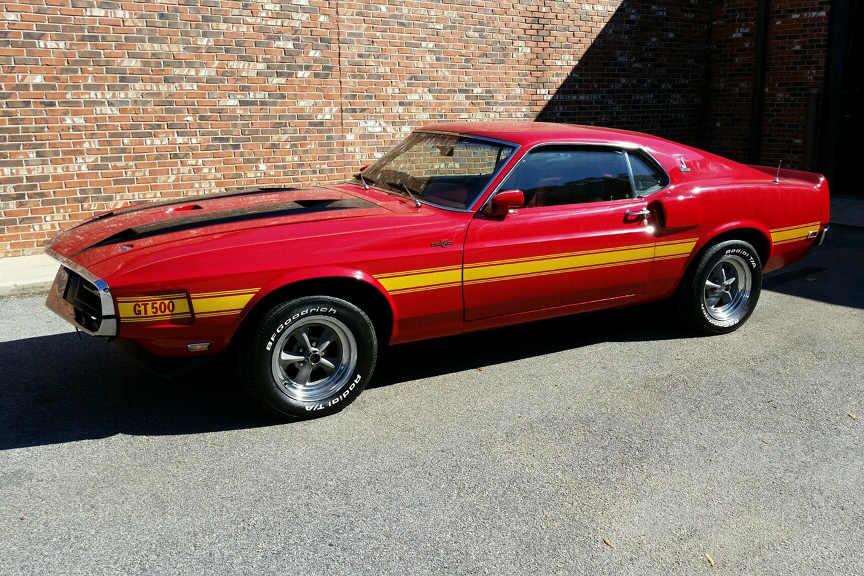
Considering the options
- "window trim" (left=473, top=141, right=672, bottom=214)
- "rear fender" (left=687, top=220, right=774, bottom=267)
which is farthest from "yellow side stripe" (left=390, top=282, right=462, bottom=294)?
"rear fender" (left=687, top=220, right=774, bottom=267)

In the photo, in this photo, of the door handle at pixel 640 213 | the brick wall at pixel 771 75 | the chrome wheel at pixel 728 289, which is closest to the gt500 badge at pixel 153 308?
the door handle at pixel 640 213

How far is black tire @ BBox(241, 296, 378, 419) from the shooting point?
4203mm

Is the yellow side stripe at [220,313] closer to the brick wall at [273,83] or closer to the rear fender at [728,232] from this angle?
the rear fender at [728,232]

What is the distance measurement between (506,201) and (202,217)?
179cm

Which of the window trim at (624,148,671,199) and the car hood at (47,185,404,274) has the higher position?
the window trim at (624,148,671,199)

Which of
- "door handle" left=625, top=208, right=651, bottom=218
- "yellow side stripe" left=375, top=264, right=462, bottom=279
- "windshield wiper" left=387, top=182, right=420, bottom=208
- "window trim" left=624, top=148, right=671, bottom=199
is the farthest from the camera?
"window trim" left=624, top=148, right=671, bottom=199

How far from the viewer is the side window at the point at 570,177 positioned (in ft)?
16.6

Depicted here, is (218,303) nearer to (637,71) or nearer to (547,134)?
(547,134)

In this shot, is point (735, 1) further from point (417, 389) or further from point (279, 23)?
point (417, 389)

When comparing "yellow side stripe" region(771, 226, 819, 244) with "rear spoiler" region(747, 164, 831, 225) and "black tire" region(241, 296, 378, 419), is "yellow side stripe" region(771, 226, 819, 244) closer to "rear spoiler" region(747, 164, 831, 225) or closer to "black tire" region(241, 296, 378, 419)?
"rear spoiler" region(747, 164, 831, 225)

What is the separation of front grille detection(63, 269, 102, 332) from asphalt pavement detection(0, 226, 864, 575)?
0.59 meters

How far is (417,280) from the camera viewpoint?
461 centimetres

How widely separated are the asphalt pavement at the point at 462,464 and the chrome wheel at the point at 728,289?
26 centimetres

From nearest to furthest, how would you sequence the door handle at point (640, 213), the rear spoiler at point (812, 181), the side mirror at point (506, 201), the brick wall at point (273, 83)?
the side mirror at point (506, 201) < the door handle at point (640, 213) < the rear spoiler at point (812, 181) < the brick wall at point (273, 83)
